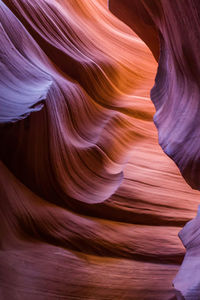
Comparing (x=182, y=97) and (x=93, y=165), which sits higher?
(x=182, y=97)

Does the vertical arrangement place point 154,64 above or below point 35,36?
below

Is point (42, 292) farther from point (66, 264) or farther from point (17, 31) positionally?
point (17, 31)

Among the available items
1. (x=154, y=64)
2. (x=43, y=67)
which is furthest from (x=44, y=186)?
(x=154, y=64)

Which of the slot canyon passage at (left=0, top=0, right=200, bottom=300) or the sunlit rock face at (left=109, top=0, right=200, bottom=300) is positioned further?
the slot canyon passage at (left=0, top=0, right=200, bottom=300)

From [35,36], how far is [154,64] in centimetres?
127

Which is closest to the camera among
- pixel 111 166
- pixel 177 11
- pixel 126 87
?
pixel 177 11

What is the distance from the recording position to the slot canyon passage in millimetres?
1412

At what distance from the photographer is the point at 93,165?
6.66ft

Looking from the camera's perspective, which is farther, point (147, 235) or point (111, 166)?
point (111, 166)

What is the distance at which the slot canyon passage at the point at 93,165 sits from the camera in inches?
55.6

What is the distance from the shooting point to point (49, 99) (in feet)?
6.39

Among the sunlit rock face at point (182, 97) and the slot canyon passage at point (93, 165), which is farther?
the slot canyon passage at point (93, 165)

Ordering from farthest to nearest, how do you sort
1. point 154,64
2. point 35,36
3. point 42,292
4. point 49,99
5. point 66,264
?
point 154,64 < point 35,36 < point 49,99 < point 66,264 < point 42,292

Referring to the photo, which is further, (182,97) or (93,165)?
(93,165)
